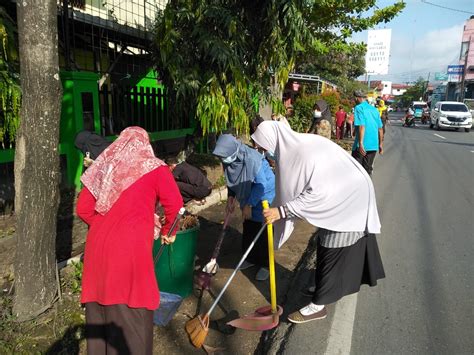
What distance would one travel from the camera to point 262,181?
349 centimetres

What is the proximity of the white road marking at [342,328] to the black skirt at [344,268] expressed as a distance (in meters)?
0.23

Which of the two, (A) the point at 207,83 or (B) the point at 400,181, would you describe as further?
(B) the point at 400,181

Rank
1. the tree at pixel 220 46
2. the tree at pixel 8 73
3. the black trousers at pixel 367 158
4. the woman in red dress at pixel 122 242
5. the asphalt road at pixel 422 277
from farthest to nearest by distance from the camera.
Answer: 1. the black trousers at pixel 367 158
2. the tree at pixel 220 46
3. the tree at pixel 8 73
4. the asphalt road at pixel 422 277
5. the woman in red dress at pixel 122 242

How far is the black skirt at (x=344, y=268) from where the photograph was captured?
9.16ft

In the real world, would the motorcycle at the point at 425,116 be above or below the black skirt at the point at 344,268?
above

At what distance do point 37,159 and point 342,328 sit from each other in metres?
2.52

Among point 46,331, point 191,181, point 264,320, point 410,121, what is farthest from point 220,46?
point 410,121

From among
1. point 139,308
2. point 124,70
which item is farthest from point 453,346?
point 124,70

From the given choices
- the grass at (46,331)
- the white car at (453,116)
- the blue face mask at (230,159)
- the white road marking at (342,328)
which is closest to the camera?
the grass at (46,331)

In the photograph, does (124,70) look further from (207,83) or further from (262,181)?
(262,181)

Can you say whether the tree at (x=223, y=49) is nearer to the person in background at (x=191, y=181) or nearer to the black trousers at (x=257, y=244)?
the person in background at (x=191, y=181)

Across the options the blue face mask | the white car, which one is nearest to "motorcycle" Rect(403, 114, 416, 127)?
the white car

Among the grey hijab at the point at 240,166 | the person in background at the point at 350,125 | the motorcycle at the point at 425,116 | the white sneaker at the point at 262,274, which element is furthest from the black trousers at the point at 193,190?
the motorcycle at the point at 425,116

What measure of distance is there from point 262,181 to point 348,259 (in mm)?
1080
